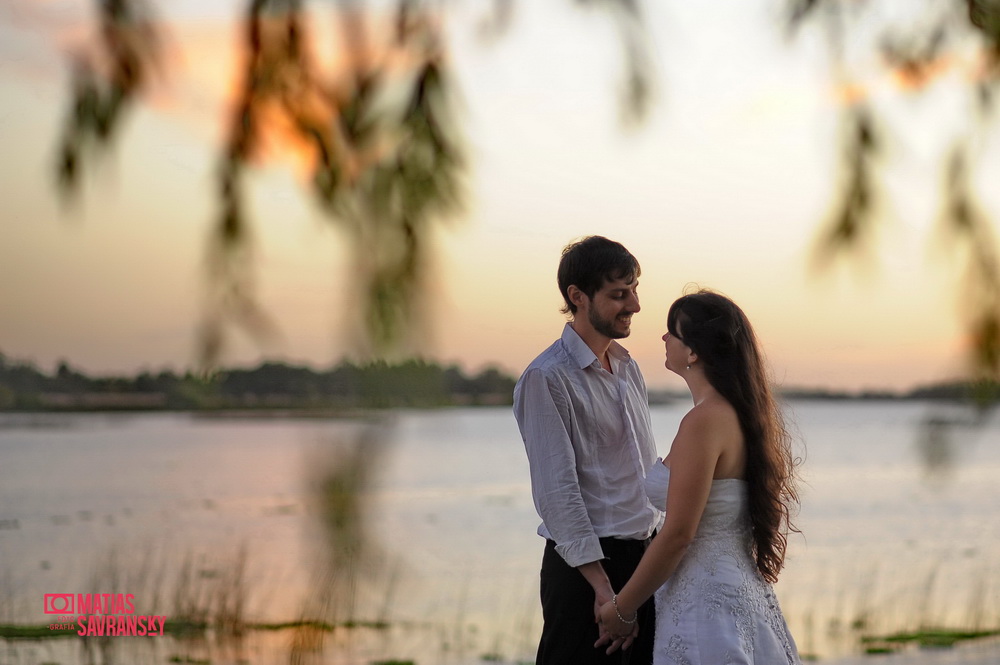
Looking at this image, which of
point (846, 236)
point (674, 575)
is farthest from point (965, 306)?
point (674, 575)

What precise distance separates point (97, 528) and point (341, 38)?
21634mm

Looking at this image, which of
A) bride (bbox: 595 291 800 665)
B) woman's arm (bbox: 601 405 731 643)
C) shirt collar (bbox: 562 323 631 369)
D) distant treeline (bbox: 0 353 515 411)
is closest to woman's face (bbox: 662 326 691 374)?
bride (bbox: 595 291 800 665)

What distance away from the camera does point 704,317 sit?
2303 millimetres

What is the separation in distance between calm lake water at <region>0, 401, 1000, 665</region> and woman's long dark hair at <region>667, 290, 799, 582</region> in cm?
24

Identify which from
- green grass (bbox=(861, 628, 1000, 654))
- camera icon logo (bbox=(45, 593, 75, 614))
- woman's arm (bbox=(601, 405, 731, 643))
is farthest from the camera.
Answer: camera icon logo (bbox=(45, 593, 75, 614))

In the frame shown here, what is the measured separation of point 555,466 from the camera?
2.45 metres

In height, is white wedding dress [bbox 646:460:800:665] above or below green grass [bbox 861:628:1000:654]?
above

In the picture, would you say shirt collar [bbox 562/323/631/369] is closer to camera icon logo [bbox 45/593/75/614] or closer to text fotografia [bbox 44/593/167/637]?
text fotografia [bbox 44/593/167/637]

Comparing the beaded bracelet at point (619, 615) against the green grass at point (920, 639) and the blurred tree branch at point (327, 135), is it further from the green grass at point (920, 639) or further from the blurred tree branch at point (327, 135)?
the green grass at point (920, 639)

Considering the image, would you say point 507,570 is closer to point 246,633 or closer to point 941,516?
point 246,633

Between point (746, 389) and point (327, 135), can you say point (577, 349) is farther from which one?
point (327, 135)

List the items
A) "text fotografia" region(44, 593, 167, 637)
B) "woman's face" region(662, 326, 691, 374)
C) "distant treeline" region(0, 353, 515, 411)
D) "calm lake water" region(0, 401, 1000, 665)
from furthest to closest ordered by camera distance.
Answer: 1. "text fotografia" region(44, 593, 167, 637)
2. "woman's face" region(662, 326, 691, 374)
3. "calm lake water" region(0, 401, 1000, 665)
4. "distant treeline" region(0, 353, 515, 411)

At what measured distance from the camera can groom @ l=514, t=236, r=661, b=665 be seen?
244 centimetres

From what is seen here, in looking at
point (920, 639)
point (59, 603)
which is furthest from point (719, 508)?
point (59, 603)
